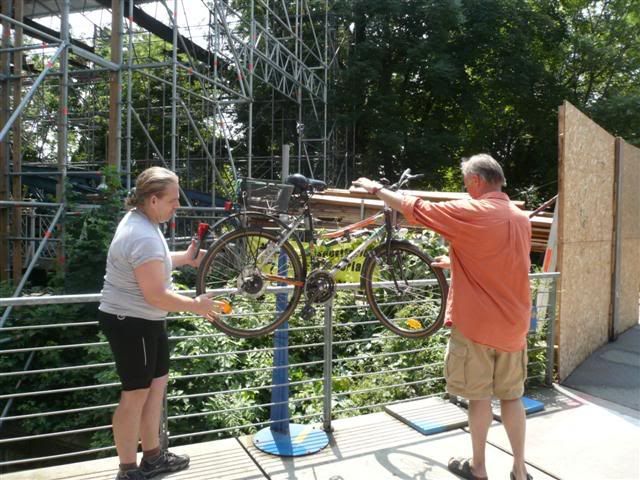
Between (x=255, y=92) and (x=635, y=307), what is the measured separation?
15.1m

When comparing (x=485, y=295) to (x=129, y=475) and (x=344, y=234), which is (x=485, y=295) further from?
(x=129, y=475)

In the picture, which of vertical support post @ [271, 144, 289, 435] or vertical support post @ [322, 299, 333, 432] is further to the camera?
vertical support post @ [322, 299, 333, 432]

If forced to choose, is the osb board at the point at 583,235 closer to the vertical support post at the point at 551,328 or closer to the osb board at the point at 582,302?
the osb board at the point at 582,302

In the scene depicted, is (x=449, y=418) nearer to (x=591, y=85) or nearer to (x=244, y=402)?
(x=244, y=402)

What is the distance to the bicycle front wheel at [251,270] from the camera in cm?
335

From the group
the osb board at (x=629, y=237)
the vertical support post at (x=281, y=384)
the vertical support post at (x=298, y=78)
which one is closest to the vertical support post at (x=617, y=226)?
the osb board at (x=629, y=237)

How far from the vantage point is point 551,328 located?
525 cm

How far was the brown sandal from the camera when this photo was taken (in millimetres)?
3387

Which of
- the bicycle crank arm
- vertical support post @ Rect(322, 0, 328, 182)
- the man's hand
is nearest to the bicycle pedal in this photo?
the bicycle crank arm

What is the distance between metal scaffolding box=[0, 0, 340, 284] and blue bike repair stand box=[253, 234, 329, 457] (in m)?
6.66

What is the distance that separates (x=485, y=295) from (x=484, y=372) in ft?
1.50

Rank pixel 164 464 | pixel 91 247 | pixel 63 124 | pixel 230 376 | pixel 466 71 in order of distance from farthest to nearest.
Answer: pixel 466 71
pixel 63 124
pixel 91 247
pixel 230 376
pixel 164 464

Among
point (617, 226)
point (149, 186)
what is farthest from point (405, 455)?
point (617, 226)

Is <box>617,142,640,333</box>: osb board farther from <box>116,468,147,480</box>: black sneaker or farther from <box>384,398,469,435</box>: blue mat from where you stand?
<box>116,468,147,480</box>: black sneaker
